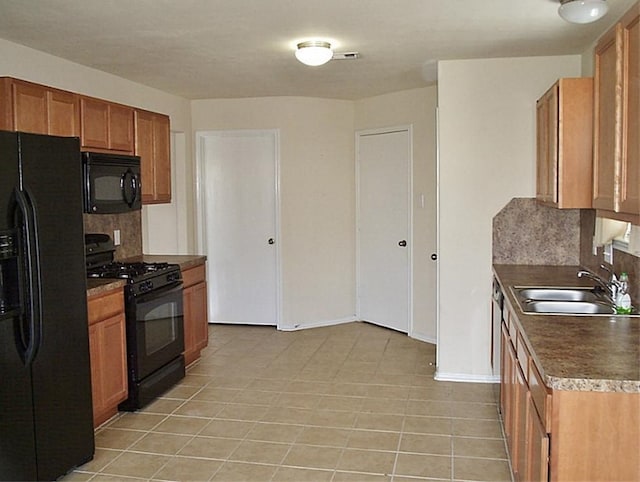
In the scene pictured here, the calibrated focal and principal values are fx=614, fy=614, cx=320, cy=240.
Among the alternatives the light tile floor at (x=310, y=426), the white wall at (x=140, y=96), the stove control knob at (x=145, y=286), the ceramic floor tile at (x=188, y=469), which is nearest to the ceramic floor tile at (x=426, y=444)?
the light tile floor at (x=310, y=426)

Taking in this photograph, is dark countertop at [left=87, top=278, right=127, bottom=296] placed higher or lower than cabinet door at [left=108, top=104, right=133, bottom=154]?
lower

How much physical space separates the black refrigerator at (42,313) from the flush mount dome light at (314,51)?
1.53 m

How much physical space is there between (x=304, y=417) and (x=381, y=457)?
0.73 meters

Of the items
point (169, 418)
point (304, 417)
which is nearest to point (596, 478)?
point (304, 417)

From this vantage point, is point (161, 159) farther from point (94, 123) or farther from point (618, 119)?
point (618, 119)

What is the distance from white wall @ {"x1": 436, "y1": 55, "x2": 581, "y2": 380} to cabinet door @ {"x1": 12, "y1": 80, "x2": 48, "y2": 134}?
2657 millimetres

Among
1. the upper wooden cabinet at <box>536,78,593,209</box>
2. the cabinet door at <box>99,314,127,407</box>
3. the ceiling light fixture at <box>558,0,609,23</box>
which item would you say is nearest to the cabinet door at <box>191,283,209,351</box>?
the cabinet door at <box>99,314,127,407</box>

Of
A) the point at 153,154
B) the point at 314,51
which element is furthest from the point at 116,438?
the point at 314,51

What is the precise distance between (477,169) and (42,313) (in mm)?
3033

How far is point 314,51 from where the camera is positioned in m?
3.82

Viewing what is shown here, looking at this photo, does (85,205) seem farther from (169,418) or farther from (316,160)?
(316,160)

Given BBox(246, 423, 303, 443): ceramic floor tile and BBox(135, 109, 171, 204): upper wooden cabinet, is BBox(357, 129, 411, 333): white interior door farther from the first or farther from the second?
BBox(246, 423, 303, 443): ceramic floor tile

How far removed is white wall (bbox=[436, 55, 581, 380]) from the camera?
14.4 feet

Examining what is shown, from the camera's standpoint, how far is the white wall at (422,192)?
559 centimetres
